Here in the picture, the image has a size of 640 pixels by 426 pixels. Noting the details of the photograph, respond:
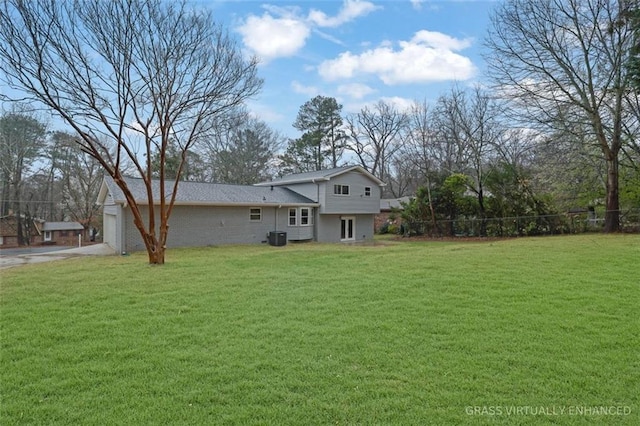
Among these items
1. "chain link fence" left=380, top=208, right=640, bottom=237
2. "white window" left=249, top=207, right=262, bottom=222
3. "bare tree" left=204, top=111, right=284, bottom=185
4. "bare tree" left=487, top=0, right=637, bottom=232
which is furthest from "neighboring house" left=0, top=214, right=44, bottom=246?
"bare tree" left=487, top=0, right=637, bottom=232

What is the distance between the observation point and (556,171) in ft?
59.6

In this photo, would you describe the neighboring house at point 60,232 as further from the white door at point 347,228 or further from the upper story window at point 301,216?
the white door at point 347,228

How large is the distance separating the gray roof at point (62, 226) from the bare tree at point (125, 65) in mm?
17277

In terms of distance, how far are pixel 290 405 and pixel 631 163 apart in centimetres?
2158

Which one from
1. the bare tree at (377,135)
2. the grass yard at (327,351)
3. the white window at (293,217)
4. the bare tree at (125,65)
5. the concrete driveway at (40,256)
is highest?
the bare tree at (377,135)

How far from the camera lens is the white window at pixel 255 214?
62.4 feet

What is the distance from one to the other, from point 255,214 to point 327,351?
15761 millimetres

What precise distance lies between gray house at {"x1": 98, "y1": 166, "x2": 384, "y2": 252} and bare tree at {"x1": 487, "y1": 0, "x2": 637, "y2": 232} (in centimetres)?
1005

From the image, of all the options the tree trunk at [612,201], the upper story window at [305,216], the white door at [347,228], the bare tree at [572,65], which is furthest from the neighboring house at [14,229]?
the tree trunk at [612,201]

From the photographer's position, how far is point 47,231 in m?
25.2

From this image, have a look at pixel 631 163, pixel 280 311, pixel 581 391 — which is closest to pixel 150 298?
pixel 280 311

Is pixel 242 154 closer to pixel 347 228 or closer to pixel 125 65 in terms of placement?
pixel 347 228

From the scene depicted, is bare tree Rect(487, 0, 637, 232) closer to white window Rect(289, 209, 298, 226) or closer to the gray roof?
white window Rect(289, 209, 298, 226)

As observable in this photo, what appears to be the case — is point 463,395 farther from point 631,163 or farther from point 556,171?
point 631,163
